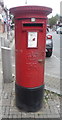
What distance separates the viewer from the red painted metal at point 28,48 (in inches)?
107

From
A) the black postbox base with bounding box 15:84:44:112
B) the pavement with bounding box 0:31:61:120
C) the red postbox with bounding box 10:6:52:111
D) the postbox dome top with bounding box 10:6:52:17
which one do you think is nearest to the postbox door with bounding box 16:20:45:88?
the red postbox with bounding box 10:6:52:111

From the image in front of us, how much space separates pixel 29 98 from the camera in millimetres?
3084

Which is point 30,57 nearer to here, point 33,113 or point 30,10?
point 30,10

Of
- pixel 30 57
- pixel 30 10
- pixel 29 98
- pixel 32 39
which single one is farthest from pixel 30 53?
pixel 29 98

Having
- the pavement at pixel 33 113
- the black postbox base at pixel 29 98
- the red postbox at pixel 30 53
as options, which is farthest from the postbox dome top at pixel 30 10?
the pavement at pixel 33 113

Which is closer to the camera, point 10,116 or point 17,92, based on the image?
point 10,116

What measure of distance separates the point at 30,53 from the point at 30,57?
0.08 metres

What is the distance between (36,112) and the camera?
10.4 ft

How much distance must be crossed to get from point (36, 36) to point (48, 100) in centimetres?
161

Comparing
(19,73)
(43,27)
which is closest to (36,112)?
(19,73)

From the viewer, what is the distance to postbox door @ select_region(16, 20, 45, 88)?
2.84 m

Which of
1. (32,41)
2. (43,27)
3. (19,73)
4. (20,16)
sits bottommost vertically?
(19,73)

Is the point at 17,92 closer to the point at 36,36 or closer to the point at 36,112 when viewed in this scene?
the point at 36,112

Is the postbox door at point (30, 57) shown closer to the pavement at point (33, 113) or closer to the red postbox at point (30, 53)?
the red postbox at point (30, 53)
